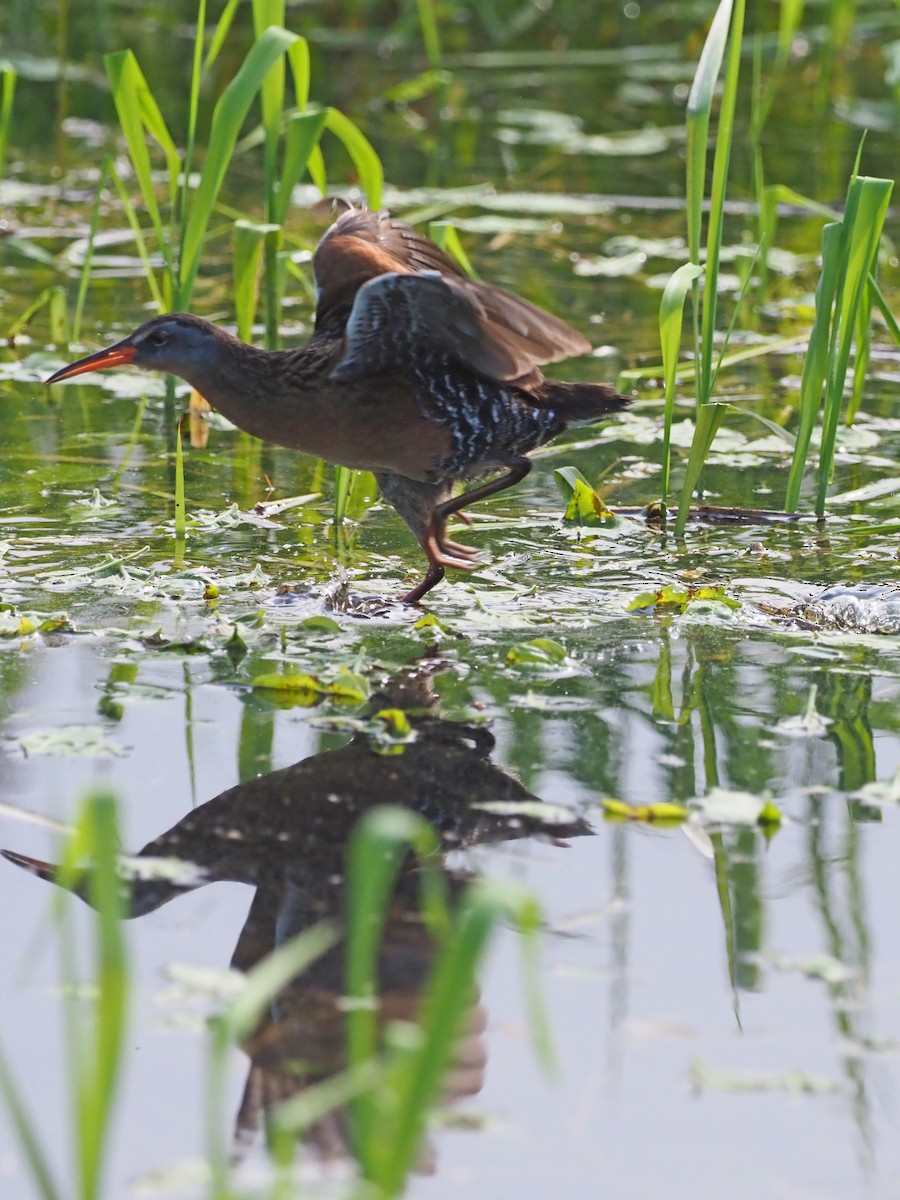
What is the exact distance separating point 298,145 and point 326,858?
2770mm

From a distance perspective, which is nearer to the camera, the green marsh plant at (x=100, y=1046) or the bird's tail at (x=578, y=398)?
the green marsh plant at (x=100, y=1046)

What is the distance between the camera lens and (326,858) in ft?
10.5

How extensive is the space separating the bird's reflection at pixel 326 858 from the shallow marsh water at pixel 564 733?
25mm

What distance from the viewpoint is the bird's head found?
488cm

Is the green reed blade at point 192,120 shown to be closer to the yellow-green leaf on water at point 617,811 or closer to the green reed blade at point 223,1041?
the yellow-green leaf on water at point 617,811

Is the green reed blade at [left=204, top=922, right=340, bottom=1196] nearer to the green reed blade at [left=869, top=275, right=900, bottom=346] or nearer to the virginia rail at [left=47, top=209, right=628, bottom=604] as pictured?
the virginia rail at [left=47, top=209, right=628, bottom=604]

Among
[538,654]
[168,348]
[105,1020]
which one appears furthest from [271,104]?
[105,1020]

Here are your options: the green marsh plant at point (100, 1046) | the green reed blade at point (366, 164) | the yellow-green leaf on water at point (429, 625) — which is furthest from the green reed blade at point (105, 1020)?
the green reed blade at point (366, 164)

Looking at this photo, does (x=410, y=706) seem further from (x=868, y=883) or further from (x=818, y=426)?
(x=818, y=426)

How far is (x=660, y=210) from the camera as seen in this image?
9.16 m

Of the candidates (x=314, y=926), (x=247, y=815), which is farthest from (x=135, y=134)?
(x=314, y=926)

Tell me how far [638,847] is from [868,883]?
1.32 feet

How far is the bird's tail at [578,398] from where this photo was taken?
16.3 ft

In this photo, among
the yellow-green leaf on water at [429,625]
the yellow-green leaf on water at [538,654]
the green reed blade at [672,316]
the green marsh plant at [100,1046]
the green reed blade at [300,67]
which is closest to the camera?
the green marsh plant at [100,1046]
